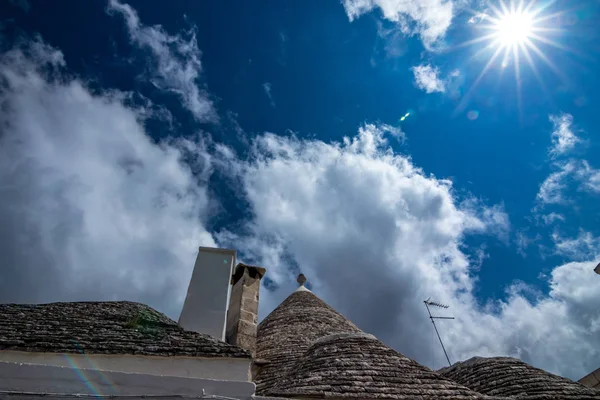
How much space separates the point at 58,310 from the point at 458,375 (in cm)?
683

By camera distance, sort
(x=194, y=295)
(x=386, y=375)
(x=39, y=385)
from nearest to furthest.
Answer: (x=39, y=385), (x=386, y=375), (x=194, y=295)

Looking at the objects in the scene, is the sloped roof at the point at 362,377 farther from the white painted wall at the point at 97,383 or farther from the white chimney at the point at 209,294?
the white chimney at the point at 209,294

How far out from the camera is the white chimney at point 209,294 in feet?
16.9

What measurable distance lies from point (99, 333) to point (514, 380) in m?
6.00

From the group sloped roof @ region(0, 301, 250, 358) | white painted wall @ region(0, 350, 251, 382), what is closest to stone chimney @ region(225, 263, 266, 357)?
sloped roof @ region(0, 301, 250, 358)

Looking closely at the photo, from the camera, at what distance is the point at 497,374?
529 cm

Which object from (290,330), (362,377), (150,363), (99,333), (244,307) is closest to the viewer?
(150,363)

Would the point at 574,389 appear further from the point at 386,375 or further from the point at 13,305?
Result: the point at 13,305

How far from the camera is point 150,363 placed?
147 inches

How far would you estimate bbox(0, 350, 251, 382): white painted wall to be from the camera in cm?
363

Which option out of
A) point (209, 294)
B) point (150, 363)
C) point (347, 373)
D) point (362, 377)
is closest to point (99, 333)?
point (150, 363)

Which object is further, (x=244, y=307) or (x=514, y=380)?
(x=244, y=307)

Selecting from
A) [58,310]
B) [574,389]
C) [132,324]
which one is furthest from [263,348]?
[574,389]

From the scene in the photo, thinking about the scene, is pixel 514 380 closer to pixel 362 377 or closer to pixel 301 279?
pixel 362 377
